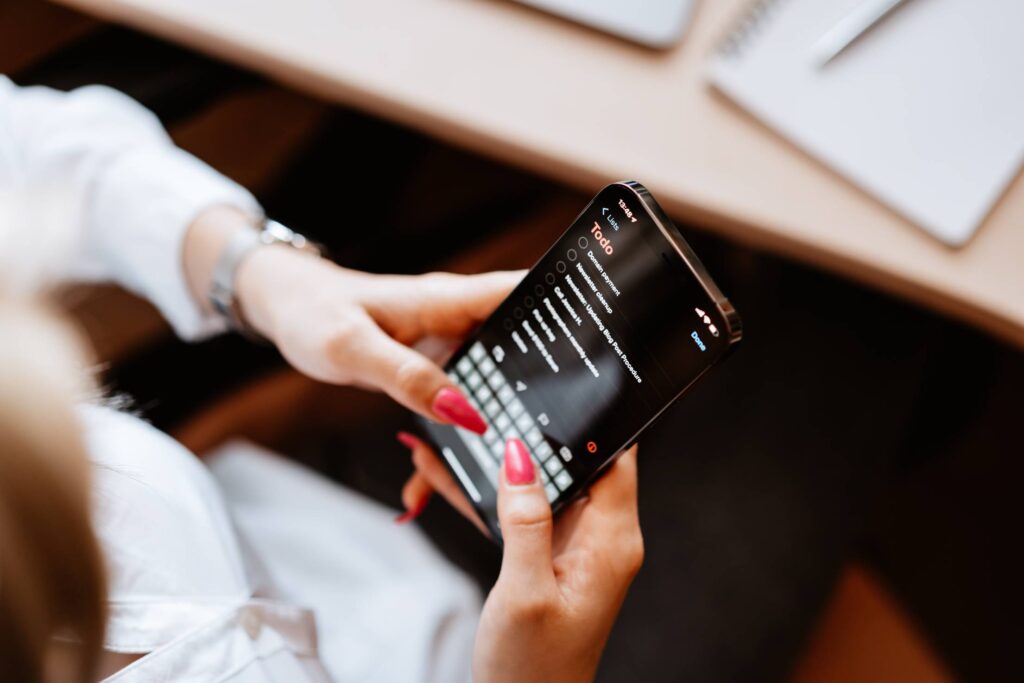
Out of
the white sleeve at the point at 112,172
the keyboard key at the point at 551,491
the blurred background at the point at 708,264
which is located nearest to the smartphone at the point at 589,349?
the keyboard key at the point at 551,491

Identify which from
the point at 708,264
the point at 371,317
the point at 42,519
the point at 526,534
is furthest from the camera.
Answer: the point at 708,264

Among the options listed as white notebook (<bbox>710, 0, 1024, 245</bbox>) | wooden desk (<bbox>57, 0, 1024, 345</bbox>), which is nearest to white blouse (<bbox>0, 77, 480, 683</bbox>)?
wooden desk (<bbox>57, 0, 1024, 345</bbox>)

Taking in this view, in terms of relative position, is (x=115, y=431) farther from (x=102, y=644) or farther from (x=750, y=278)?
(x=750, y=278)

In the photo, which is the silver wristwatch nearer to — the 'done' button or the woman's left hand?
the woman's left hand

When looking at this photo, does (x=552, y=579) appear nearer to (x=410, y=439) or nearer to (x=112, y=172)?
(x=410, y=439)

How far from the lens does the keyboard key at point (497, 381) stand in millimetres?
493

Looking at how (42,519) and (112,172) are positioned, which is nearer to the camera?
(42,519)

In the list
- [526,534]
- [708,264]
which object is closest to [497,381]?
[526,534]

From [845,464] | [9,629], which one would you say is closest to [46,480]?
[9,629]

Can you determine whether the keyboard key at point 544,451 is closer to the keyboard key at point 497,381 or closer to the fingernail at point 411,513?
the keyboard key at point 497,381

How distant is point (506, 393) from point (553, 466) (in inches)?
2.2

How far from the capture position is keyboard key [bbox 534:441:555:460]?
1.55 ft

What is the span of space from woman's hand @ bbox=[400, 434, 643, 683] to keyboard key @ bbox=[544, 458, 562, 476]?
21mm

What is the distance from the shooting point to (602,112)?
0.54m
